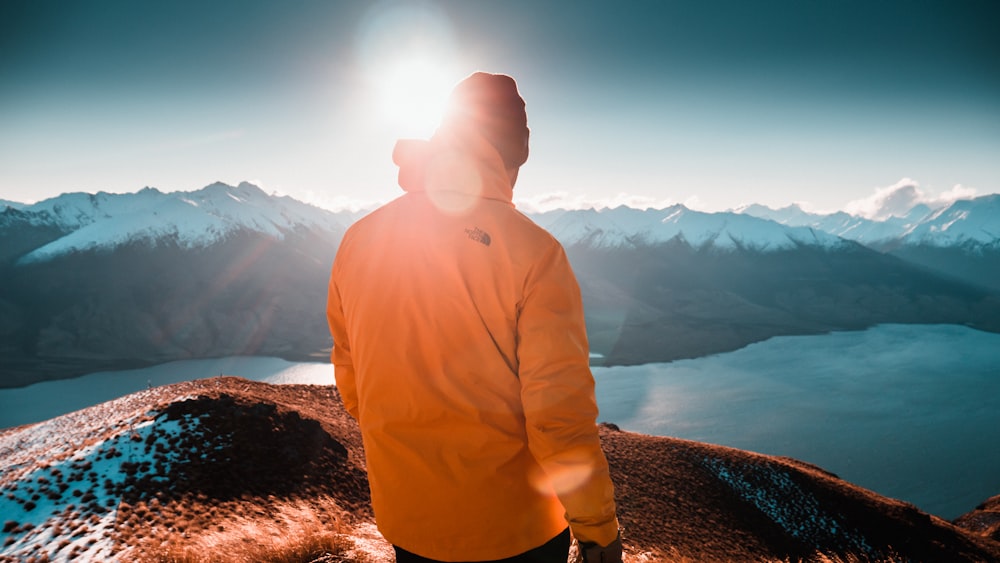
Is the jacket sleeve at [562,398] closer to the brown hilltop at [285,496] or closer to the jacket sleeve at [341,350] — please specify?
the jacket sleeve at [341,350]

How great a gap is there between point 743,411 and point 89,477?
9719cm

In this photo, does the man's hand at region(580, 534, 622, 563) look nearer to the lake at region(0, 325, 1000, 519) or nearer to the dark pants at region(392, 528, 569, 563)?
the dark pants at region(392, 528, 569, 563)

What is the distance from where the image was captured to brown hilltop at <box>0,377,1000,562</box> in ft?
23.0

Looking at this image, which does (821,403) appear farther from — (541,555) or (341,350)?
(341,350)

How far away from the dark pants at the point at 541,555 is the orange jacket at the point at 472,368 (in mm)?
83

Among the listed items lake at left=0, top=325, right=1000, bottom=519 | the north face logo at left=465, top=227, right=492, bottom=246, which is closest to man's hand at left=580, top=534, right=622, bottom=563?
the north face logo at left=465, top=227, right=492, bottom=246

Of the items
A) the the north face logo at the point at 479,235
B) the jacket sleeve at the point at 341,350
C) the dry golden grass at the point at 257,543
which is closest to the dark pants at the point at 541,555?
the jacket sleeve at the point at 341,350

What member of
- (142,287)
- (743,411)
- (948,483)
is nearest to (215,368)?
(142,287)

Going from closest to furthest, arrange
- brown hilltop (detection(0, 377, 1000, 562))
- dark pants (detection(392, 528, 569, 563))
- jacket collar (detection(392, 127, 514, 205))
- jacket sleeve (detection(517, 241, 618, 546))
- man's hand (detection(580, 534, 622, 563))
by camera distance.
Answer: jacket sleeve (detection(517, 241, 618, 546))
man's hand (detection(580, 534, 622, 563))
jacket collar (detection(392, 127, 514, 205))
dark pants (detection(392, 528, 569, 563))
brown hilltop (detection(0, 377, 1000, 562))

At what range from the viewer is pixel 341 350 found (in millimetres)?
3141

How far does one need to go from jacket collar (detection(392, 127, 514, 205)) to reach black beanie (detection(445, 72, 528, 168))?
0.08 m

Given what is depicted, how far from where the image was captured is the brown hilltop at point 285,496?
23.0 feet

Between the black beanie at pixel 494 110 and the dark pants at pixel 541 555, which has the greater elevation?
the black beanie at pixel 494 110

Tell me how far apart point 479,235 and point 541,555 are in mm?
1751
